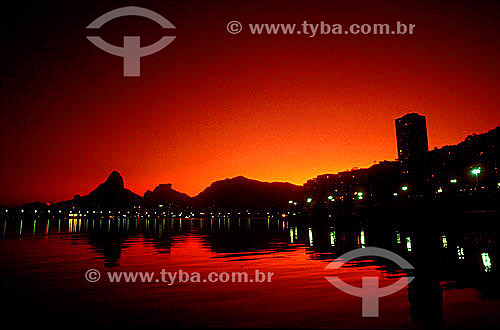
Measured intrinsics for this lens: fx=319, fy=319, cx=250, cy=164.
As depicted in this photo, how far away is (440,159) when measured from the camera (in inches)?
5915

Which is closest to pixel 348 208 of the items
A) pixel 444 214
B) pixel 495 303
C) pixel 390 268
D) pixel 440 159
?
pixel 444 214

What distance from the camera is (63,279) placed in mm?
18359

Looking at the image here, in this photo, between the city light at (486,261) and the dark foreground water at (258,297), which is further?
the city light at (486,261)

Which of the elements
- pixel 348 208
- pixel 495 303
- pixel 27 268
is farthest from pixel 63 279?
pixel 348 208

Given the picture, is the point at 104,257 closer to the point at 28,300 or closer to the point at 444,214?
the point at 28,300

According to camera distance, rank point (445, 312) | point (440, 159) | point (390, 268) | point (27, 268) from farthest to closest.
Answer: point (440, 159)
point (27, 268)
point (390, 268)
point (445, 312)

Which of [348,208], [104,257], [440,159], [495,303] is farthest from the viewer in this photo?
[440,159]

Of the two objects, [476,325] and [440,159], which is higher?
[440,159]

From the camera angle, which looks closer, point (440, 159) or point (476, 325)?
point (476, 325)

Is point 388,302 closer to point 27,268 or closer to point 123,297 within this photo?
point 123,297

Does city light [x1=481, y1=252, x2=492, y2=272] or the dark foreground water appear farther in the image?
city light [x1=481, y1=252, x2=492, y2=272]

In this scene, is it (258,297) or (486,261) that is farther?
(486,261)

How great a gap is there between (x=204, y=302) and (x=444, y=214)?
79.8 m

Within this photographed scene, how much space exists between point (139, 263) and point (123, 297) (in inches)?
390
